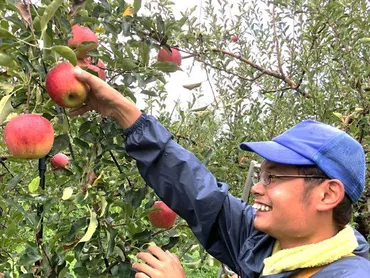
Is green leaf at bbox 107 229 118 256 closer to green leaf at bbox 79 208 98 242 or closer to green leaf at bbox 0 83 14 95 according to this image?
green leaf at bbox 79 208 98 242

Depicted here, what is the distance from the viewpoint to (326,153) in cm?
135

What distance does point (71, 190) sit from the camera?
1.31 meters

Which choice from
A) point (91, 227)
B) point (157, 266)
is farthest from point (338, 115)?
point (91, 227)

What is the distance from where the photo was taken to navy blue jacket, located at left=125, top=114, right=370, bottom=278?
59.9 inches

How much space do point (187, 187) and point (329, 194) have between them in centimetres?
43

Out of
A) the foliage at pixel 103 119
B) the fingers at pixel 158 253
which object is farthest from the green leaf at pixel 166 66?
the fingers at pixel 158 253

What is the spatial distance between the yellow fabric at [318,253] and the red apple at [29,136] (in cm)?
67

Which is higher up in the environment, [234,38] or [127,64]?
[127,64]

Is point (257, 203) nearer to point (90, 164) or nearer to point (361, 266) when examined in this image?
point (361, 266)

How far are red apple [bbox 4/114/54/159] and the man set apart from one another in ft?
0.35

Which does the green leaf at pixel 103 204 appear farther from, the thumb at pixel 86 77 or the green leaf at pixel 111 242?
the thumb at pixel 86 77

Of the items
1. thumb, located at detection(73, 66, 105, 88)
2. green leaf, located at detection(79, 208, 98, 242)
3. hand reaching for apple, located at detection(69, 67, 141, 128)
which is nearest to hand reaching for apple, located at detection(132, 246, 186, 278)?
green leaf, located at detection(79, 208, 98, 242)

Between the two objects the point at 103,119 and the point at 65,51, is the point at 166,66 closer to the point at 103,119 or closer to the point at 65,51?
the point at 103,119

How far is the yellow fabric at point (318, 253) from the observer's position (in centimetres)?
126
